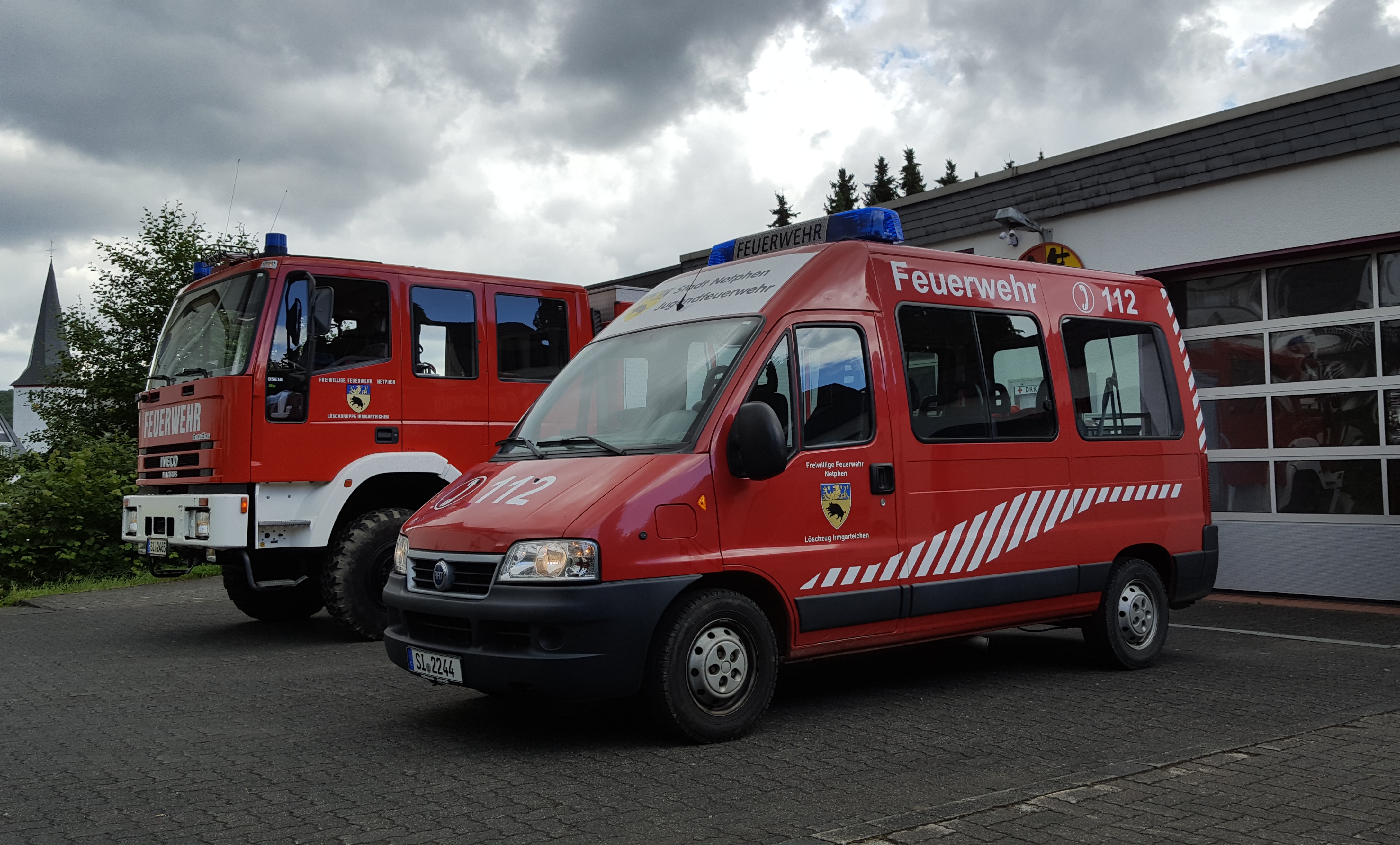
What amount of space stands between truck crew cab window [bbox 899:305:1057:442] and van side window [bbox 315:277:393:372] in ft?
13.5

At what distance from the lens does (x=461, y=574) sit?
5402 millimetres

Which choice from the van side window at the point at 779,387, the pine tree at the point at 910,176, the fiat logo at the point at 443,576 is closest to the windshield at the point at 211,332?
the fiat logo at the point at 443,576

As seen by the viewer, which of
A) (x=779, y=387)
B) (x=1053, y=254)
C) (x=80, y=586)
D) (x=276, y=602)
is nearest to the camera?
(x=779, y=387)

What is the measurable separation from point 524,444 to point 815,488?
5.09ft

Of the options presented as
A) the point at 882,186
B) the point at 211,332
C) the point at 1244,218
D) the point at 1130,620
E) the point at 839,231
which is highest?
the point at 882,186

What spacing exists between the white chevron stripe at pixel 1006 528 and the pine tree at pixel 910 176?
174 feet

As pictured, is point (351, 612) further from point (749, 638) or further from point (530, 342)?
point (749, 638)

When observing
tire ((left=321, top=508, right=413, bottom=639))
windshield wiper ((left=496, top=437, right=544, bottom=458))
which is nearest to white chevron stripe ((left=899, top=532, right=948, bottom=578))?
windshield wiper ((left=496, top=437, right=544, bottom=458))

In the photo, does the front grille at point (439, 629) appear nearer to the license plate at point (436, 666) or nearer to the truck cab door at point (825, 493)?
the license plate at point (436, 666)

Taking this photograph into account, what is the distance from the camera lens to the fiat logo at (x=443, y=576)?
17.8ft

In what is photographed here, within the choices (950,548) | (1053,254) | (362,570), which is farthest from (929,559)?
(1053,254)

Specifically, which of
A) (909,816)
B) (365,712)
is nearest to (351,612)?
(365,712)

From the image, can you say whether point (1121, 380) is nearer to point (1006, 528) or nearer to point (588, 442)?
point (1006, 528)

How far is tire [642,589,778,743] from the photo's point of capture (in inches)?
205
